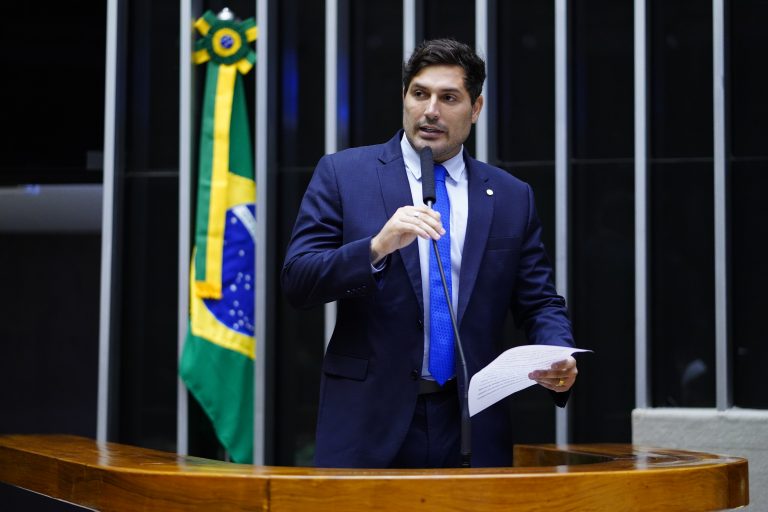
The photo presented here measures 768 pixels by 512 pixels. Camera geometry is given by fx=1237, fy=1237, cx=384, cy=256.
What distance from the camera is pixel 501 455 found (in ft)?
9.43

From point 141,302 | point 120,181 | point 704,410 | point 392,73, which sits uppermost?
point 392,73

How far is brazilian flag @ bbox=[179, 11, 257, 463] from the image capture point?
5.26m

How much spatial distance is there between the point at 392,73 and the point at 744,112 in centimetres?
146

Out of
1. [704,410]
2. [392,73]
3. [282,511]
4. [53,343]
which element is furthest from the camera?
[53,343]

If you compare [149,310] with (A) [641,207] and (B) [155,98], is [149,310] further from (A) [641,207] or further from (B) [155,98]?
(A) [641,207]

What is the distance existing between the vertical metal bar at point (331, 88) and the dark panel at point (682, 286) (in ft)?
4.34

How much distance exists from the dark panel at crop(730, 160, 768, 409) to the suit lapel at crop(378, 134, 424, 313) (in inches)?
90.7

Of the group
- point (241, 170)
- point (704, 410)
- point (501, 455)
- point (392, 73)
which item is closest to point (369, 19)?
point (392, 73)

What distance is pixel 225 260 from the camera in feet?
17.3

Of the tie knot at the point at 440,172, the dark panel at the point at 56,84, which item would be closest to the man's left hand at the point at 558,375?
the tie knot at the point at 440,172

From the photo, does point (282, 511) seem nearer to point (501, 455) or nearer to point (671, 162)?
point (501, 455)

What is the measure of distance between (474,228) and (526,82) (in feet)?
7.78

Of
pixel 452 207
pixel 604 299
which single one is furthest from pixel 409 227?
pixel 604 299

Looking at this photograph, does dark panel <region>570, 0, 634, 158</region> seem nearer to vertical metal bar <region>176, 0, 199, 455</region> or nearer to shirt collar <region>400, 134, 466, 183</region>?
vertical metal bar <region>176, 0, 199, 455</region>
